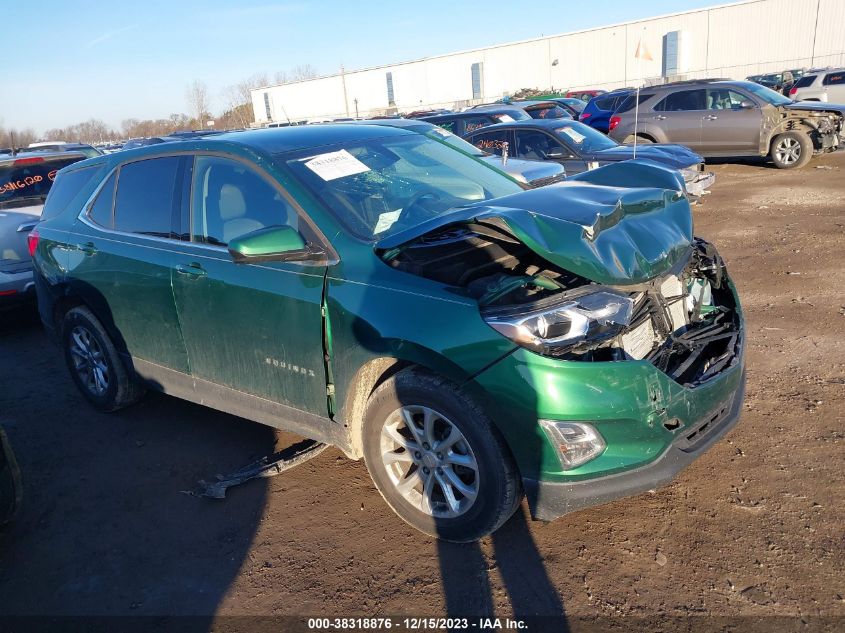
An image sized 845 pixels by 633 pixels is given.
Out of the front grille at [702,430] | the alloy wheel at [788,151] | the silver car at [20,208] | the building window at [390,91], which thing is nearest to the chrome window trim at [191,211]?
the front grille at [702,430]

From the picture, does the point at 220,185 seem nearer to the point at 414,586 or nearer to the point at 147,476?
the point at 147,476

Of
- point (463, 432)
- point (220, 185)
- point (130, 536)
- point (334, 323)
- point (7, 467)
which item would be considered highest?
point (220, 185)

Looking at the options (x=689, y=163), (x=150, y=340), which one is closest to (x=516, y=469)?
(x=150, y=340)

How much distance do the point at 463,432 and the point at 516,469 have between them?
0.27 m

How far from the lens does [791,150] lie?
13.1 metres

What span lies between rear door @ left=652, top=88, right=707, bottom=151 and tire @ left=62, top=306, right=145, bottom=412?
12876 millimetres

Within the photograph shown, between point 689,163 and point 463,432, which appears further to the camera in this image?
point 689,163

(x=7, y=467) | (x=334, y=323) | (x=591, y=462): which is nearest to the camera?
(x=591, y=462)

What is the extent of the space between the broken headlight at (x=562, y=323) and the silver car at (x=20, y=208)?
5.67m

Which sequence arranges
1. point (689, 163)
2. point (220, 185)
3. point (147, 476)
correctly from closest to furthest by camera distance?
point (220, 185), point (147, 476), point (689, 163)

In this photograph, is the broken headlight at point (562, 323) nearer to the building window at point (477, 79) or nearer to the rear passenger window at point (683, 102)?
the rear passenger window at point (683, 102)

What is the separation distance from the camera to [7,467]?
3.29 metres

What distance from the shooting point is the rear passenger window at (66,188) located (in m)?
4.61

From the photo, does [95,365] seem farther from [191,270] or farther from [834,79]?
[834,79]
